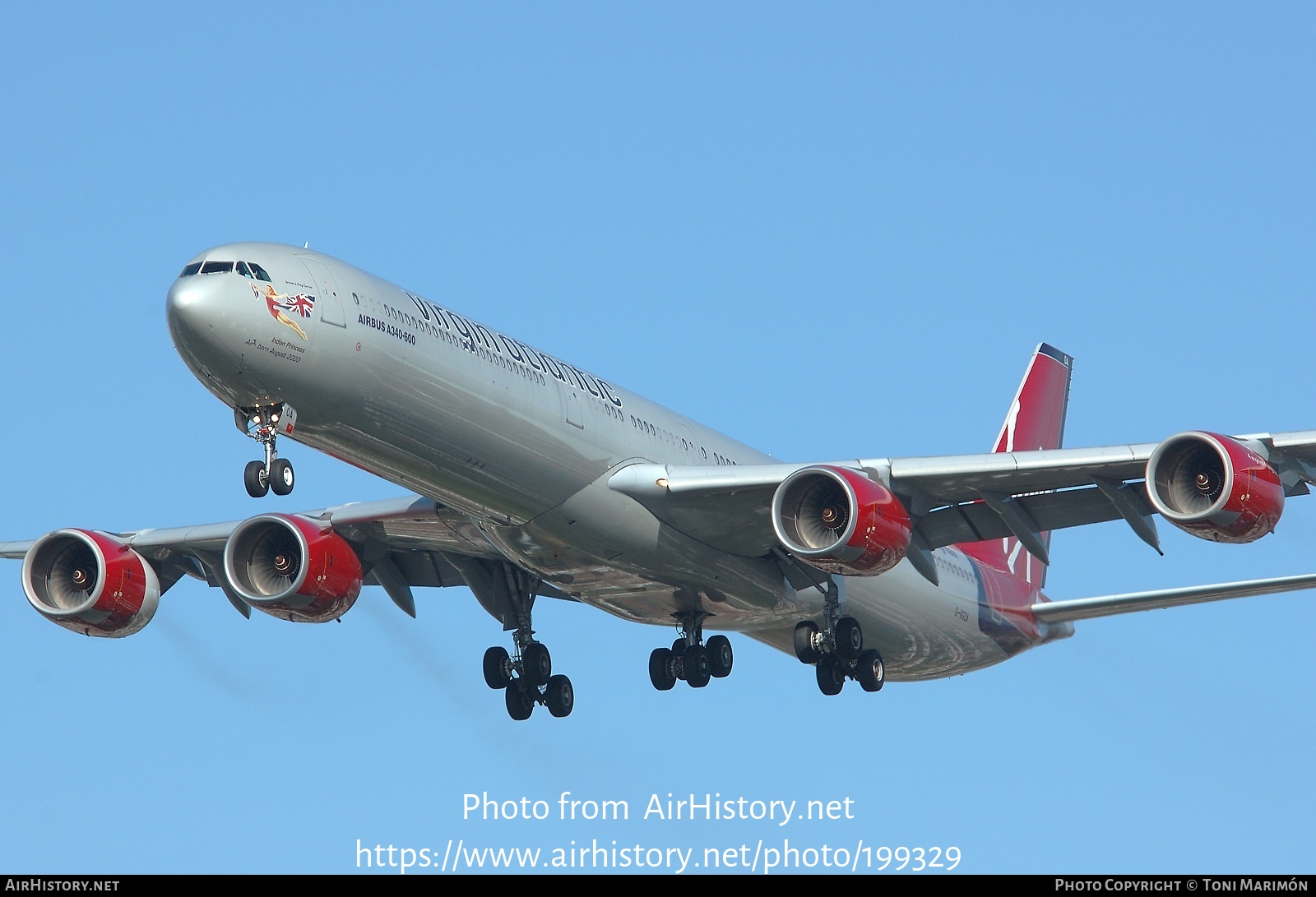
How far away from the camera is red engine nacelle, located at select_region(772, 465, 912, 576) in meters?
32.3

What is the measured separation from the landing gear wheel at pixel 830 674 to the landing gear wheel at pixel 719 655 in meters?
1.91

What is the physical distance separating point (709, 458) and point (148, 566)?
37.5 ft

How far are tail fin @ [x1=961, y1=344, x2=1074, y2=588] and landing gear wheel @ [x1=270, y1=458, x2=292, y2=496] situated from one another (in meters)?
20.3

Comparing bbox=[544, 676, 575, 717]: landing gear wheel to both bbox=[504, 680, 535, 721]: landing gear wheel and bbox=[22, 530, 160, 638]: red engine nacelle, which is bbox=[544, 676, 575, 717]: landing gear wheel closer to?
bbox=[504, 680, 535, 721]: landing gear wheel

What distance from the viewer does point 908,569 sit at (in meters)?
39.7

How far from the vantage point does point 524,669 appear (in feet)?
128

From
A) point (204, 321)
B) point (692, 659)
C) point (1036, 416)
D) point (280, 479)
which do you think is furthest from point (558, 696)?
point (1036, 416)

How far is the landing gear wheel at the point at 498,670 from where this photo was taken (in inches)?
1542

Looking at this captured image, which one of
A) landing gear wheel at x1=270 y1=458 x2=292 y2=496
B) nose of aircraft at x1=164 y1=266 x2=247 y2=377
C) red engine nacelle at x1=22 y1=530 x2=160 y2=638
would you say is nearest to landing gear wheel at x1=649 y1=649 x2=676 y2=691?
red engine nacelle at x1=22 y1=530 x2=160 y2=638

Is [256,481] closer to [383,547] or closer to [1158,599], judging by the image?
[383,547]

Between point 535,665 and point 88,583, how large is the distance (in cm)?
884

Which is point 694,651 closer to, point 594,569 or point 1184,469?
point 594,569
